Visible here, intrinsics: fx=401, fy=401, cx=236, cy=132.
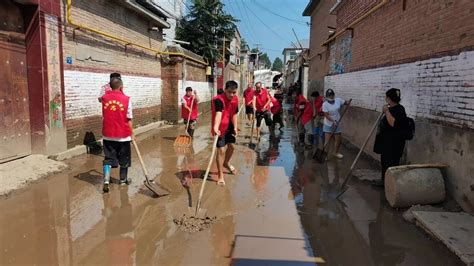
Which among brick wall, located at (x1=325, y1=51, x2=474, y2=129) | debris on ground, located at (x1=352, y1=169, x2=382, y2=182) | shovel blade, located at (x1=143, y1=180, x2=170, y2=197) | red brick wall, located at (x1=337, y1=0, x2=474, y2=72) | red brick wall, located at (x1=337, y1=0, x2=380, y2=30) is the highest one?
red brick wall, located at (x1=337, y1=0, x2=380, y2=30)

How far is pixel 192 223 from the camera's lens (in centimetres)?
470

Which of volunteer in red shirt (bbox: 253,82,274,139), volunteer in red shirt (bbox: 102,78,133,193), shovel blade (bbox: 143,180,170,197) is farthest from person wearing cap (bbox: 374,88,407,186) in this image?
volunteer in red shirt (bbox: 253,82,274,139)

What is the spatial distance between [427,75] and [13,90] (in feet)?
22.7

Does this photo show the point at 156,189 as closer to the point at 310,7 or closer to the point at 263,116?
the point at 263,116

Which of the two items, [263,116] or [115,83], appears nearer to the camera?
[115,83]

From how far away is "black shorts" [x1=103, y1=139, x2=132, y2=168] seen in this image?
20.0ft

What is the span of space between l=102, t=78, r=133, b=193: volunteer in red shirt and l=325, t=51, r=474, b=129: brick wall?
454cm

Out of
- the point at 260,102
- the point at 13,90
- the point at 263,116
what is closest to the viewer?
the point at 13,90

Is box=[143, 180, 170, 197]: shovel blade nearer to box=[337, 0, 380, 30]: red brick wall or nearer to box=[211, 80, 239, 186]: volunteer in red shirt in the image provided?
box=[211, 80, 239, 186]: volunteer in red shirt

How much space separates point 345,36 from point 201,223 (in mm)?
9758

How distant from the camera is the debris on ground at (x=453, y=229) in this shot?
3.81 m

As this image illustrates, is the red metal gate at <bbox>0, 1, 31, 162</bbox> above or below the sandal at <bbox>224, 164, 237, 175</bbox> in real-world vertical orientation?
above

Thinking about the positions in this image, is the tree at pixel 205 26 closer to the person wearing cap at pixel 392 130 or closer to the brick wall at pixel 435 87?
the brick wall at pixel 435 87

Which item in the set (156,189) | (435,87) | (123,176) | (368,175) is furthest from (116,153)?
(435,87)
